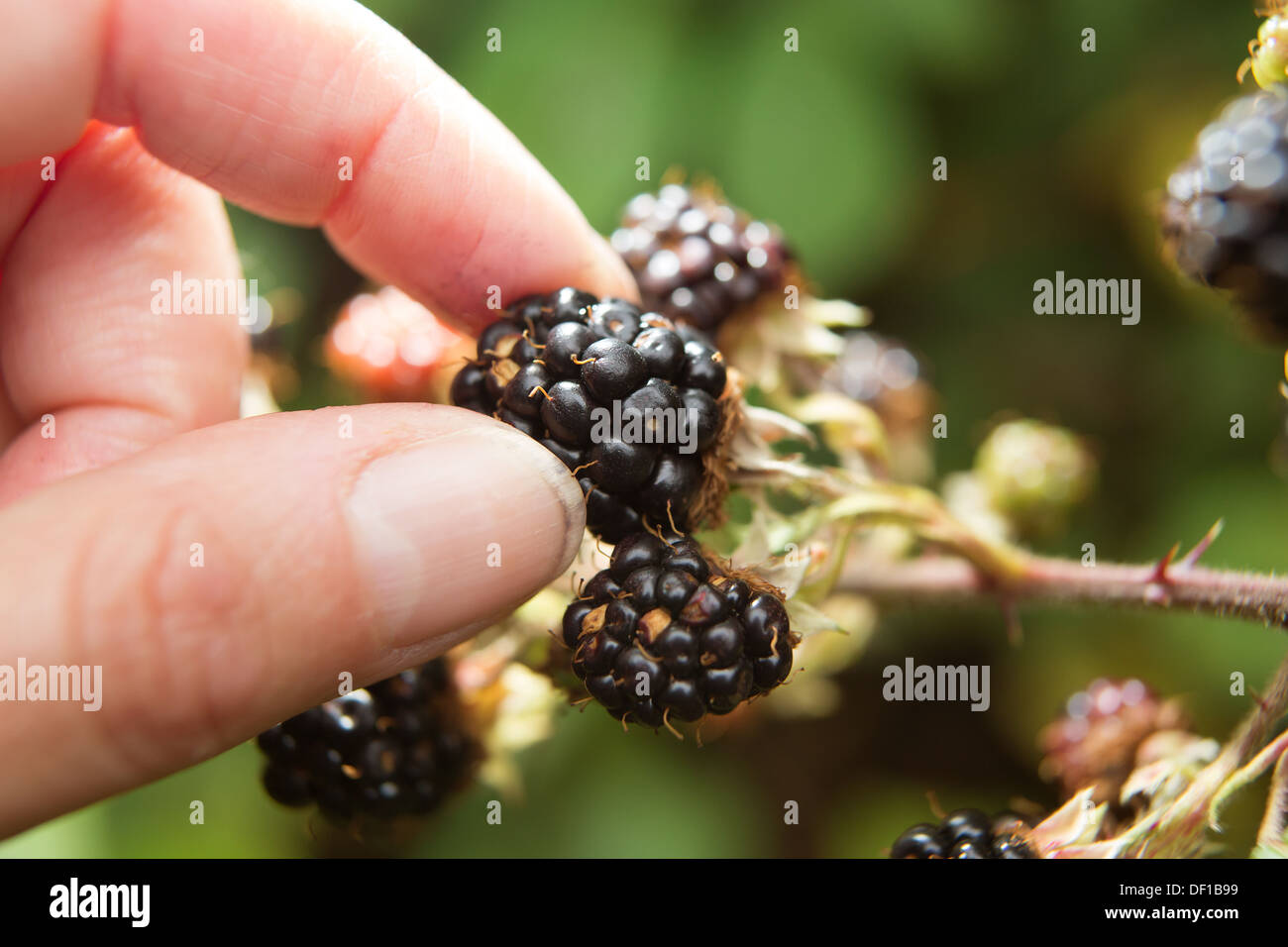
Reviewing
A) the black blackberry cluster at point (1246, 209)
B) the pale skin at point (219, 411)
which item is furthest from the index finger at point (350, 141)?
the black blackberry cluster at point (1246, 209)

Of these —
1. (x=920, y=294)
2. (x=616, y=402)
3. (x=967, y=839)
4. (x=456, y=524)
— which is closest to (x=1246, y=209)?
(x=616, y=402)

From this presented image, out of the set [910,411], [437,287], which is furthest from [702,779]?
[437,287]

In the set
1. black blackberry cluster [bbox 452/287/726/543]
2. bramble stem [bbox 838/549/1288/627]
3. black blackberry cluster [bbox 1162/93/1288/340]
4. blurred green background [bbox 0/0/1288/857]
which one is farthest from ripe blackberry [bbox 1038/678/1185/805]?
black blackberry cluster [bbox 452/287/726/543]

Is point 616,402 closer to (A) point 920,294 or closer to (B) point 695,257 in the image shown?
(B) point 695,257

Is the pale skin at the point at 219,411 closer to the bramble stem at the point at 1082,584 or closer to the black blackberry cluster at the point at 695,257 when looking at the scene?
the black blackberry cluster at the point at 695,257

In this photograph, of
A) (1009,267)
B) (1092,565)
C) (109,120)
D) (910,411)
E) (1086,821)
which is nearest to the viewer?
(1086,821)

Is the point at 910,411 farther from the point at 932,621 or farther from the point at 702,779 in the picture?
the point at 702,779
